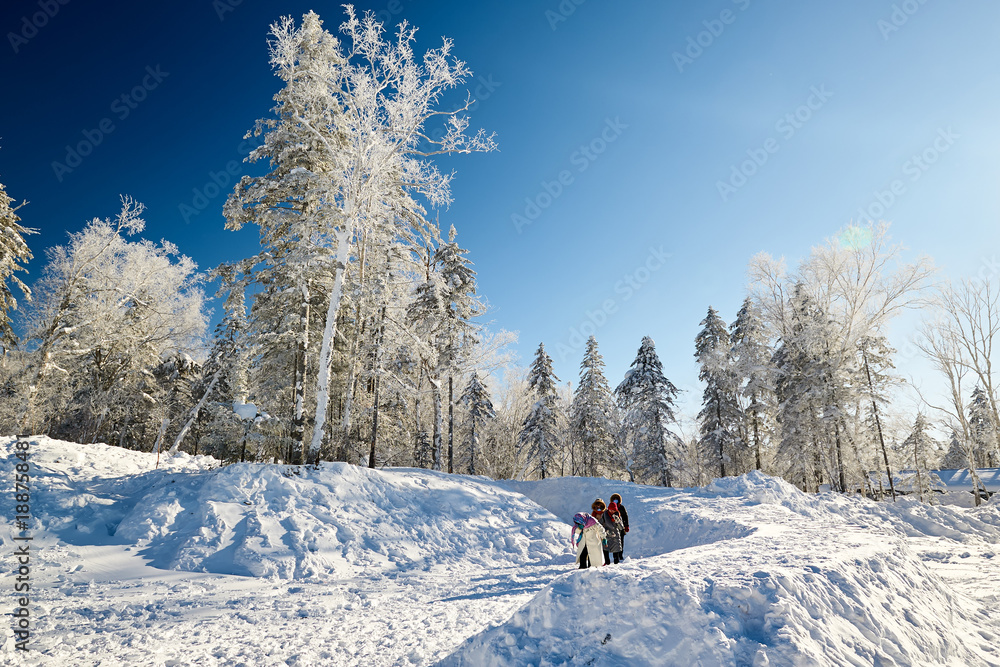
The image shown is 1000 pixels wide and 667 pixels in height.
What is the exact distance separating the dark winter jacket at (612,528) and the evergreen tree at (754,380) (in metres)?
18.6

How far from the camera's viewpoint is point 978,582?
784cm

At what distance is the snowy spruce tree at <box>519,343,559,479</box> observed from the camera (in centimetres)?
2962

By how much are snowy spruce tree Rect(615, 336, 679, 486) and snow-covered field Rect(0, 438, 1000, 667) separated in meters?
13.8

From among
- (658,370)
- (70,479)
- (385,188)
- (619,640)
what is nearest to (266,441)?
(70,479)

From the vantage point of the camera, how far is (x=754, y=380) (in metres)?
25.5

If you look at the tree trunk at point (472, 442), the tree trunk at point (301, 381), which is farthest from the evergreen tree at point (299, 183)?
the tree trunk at point (472, 442)

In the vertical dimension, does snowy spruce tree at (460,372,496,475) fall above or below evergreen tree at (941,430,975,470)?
above

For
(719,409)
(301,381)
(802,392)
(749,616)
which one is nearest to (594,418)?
(719,409)

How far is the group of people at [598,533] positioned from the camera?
28.3 feet

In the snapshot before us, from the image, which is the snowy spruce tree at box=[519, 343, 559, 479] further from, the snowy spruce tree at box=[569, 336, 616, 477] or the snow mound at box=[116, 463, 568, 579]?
the snow mound at box=[116, 463, 568, 579]

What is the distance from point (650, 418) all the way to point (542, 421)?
7.01 m

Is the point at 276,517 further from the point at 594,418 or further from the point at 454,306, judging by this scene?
the point at 594,418

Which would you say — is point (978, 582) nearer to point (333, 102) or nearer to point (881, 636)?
point (881, 636)

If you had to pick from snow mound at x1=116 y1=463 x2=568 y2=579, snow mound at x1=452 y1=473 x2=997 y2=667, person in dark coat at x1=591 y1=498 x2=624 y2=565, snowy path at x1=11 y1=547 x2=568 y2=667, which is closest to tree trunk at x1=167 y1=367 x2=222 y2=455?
snow mound at x1=116 y1=463 x2=568 y2=579
